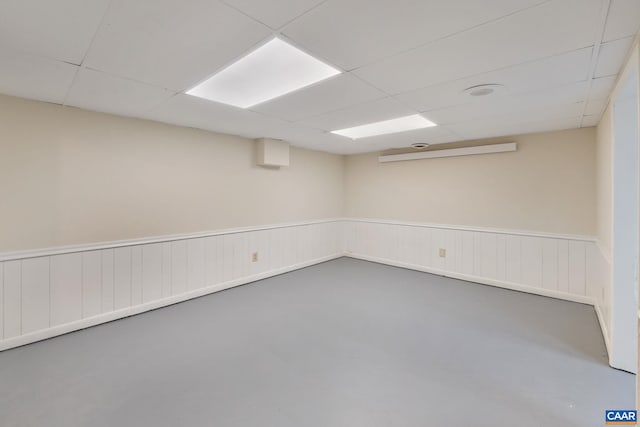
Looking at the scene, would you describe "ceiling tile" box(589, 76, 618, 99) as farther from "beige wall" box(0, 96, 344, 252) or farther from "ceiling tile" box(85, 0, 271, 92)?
"beige wall" box(0, 96, 344, 252)

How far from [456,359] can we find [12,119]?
4.19 metres

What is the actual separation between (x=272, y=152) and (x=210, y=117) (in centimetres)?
128

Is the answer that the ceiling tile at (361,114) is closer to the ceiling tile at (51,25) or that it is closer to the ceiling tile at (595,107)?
the ceiling tile at (595,107)

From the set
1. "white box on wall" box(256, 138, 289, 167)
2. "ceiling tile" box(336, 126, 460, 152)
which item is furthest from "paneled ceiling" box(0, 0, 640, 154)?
"white box on wall" box(256, 138, 289, 167)

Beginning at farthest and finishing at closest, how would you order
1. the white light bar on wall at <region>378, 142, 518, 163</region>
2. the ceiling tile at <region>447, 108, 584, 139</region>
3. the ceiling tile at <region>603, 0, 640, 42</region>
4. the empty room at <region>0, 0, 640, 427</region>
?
the white light bar on wall at <region>378, 142, 518, 163</region> → the ceiling tile at <region>447, 108, 584, 139</region> → the empty room at <region>0, 0, 640, 427</region> → the ceiling tile at <region>603, 0, 640, 42</region>

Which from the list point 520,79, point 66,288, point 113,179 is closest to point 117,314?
point 66,288

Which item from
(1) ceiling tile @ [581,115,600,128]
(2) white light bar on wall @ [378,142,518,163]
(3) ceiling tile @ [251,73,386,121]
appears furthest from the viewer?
(2) white light bar on wall @ [378,142,518,163]

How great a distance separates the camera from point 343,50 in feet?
5.31

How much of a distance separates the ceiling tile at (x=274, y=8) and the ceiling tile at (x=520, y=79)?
51.4 inches

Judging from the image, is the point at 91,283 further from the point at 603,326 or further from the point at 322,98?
the point at 603,326

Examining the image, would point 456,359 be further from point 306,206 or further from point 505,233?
point 306,206

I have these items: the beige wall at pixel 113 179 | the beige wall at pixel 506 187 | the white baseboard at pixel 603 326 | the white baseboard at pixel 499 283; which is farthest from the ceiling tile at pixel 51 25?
the white baseboard at pixel 499 283

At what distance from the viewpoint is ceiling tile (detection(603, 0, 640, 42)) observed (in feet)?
3.94

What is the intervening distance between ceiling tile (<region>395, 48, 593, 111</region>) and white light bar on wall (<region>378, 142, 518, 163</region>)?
1838 millimetres
